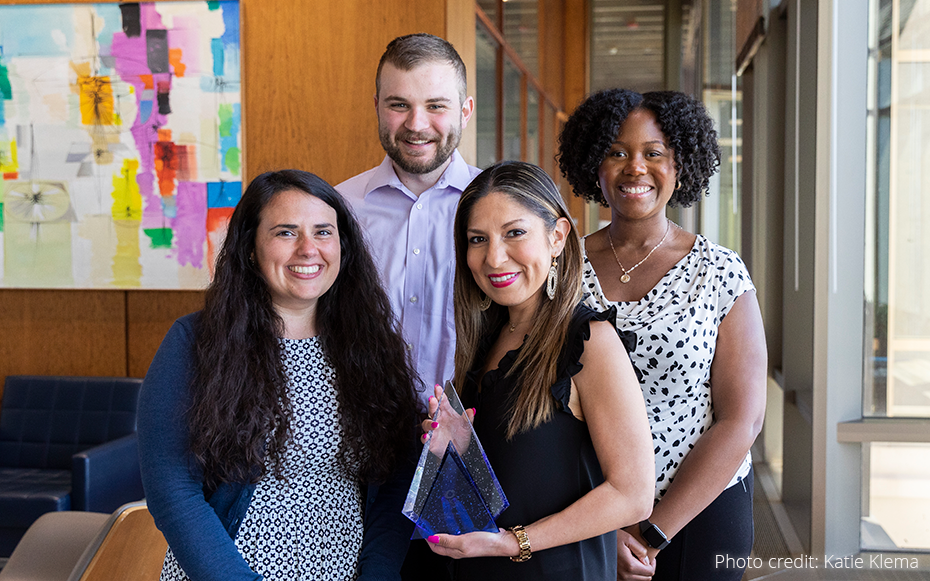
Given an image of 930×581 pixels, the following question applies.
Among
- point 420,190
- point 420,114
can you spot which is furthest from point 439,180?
point 420,114

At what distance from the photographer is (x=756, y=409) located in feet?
5.14

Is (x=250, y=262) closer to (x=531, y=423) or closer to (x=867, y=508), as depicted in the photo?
(x=531, y=423)

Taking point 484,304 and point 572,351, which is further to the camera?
point 484,304

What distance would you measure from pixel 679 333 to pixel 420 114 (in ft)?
3.00

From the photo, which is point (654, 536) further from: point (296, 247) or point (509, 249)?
point (296, 247)

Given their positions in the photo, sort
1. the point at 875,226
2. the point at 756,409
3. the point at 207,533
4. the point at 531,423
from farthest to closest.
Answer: the point at 875,226, the point at 756,409, the point at 207,533, the point at 531,423

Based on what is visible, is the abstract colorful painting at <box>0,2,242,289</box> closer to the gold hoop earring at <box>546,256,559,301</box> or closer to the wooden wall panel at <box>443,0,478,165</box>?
the wooden wall panel at <box>443,0,478,165</box>

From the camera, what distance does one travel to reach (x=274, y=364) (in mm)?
1531

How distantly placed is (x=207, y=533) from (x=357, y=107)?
2.57 meters

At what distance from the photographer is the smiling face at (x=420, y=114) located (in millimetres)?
1975

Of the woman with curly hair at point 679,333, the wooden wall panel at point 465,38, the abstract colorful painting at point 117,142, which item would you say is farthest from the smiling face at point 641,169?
the abstract colorful painting at point 117,142

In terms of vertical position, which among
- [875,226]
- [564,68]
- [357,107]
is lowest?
[875,226]

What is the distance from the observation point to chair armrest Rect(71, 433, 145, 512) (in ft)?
11.3

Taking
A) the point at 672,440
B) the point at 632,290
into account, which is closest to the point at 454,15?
the point at 632,290
